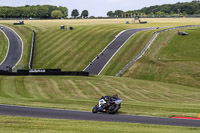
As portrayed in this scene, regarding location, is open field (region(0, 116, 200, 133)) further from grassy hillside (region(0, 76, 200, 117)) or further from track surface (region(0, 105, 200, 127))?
grassy hillside (region(0, 76, 200, 117))

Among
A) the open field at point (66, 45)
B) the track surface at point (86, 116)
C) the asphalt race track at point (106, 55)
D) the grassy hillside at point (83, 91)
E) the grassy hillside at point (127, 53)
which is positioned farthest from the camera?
the open field at point (66, 45)

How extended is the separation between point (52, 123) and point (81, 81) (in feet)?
109

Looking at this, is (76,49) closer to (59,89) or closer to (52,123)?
(59,89)

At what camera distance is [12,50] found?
98062 millimetres

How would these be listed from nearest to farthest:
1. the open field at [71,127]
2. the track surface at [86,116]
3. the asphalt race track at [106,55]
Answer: the open field at [71,127] → the track surface at [86,116] → the asphalt race track at [106,55]

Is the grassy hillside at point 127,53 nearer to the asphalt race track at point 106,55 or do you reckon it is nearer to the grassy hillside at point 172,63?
the asphalt race track at point 106,55

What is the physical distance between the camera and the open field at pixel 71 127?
20.9m

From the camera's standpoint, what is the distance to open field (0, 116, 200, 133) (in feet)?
68.6

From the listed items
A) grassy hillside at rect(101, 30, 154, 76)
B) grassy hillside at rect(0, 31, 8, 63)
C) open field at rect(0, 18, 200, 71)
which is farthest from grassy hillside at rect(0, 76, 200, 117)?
grassy hillside at rect(0, 31, 8, 63)

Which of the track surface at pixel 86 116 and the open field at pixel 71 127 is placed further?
the track surface at pixel 86 116

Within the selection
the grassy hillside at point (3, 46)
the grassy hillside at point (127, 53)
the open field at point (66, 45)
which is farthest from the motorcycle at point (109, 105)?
the grassy hillside at point (3, 46)

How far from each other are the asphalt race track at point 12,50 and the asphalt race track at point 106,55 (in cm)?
1815

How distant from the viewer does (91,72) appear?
75.4 metres

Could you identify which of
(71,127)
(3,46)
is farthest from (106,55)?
(71,127)
